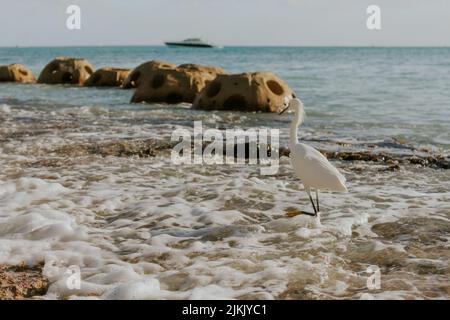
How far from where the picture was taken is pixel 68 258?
485 cm

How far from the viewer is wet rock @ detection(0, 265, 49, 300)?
13.5 feet

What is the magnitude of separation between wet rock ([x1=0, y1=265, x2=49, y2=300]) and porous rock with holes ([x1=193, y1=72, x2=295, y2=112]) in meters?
12.5

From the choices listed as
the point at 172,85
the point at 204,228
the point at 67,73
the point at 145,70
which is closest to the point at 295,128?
the point at 204,228

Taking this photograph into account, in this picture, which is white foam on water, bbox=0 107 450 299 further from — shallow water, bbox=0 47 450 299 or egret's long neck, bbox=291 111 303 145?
egret's long neck, bbox=291 111 303 145

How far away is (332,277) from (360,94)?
19.6 metres

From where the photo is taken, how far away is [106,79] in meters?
27.3

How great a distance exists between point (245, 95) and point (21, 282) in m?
12.9

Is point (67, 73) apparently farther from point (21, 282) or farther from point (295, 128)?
point (21, 282)

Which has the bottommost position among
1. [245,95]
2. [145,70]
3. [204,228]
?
[204,228]

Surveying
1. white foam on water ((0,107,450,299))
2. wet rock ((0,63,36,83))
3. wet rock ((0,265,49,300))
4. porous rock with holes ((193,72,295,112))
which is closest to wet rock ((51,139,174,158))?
white foam on water ((0,107,450,299))

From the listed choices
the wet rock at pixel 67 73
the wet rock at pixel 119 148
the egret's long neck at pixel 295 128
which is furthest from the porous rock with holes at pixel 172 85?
the egret's long neck at pixel 295 128
